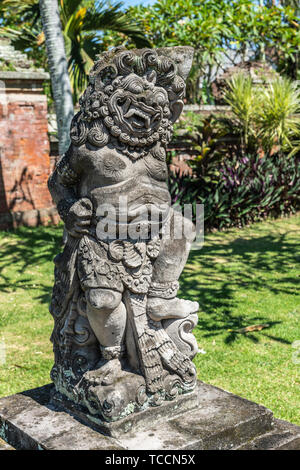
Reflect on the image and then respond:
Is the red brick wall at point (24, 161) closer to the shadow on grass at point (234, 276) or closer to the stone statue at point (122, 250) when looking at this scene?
the shadow on grass at point (234, 276)

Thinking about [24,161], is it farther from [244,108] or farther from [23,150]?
[244,108]

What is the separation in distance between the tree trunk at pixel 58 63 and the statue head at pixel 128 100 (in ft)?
16.3

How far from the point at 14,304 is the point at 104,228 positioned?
4240mm

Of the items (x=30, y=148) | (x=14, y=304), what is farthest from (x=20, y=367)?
(x=30, y=148)

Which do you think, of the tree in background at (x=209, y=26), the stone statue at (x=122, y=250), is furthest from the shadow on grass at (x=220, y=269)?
the tree in background at (x=209, y=26)

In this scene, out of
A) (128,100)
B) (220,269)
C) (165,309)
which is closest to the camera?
(128,100)

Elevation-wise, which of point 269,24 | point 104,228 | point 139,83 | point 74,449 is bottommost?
point 74,449

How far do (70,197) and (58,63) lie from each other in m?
5.11

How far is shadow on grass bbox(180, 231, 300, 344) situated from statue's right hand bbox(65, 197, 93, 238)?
3057 millimetres

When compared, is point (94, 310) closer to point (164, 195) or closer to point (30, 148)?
point (164, 195)

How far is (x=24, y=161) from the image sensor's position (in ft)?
34.3

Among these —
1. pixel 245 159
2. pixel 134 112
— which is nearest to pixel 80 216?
pixel 134 112

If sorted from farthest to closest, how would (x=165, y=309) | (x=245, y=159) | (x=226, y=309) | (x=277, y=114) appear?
(x=277, y=114) < (x=245, y=159) < (x=226, y=309) < (x=165, y=309)

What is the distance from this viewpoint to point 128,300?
3.13m
